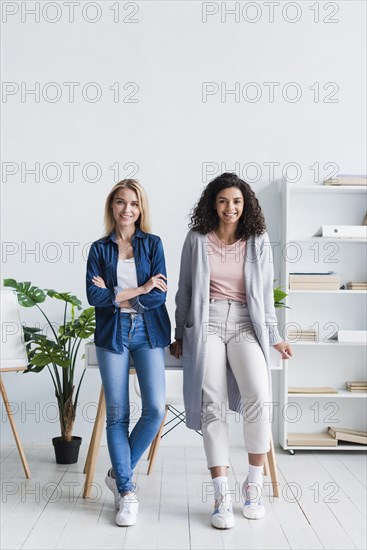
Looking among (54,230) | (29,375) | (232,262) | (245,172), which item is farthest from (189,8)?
(29,375)

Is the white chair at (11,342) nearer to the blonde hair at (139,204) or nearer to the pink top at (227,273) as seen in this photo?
the blonde hair at (139,204)

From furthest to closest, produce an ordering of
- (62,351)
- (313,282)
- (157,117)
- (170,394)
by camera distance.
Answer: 1. (157,117)
2. (313,282)
3. (62,351)
4. (170,394)

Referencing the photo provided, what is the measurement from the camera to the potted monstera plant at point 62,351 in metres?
3.74

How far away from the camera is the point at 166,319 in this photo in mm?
3098

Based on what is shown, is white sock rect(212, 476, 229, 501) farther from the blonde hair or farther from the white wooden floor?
the blonde hair

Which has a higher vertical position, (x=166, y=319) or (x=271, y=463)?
(x=166, y=319)

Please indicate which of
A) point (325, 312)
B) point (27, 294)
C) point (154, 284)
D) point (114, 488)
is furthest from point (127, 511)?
point (325, 312)

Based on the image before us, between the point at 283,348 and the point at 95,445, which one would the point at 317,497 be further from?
the point at 95,445

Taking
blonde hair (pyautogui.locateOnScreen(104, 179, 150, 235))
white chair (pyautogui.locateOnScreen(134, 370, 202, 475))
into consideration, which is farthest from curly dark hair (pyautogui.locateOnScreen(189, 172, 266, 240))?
white chair (pyautogui.locateOnScreen(134, 370, 202, 475))

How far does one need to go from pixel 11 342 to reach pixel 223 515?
4.64 feet

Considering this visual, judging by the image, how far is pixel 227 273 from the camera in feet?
9.86

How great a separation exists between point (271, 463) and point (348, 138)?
2044 millimetres

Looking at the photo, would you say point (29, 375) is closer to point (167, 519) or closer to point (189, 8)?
point (167, 519)

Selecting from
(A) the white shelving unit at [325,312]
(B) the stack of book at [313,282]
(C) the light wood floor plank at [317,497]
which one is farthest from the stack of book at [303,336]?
(C) the light wood floor plank at [317,497]
